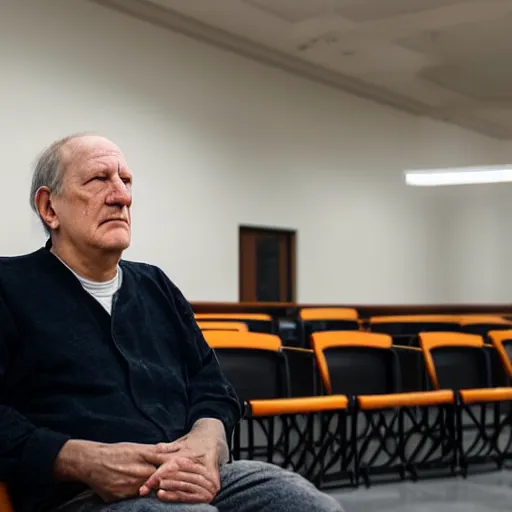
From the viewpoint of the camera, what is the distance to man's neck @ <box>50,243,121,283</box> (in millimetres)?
1621

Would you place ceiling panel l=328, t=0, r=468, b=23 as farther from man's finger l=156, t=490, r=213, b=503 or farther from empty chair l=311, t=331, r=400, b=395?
man's finger l=156, t=490, r=213, b=503

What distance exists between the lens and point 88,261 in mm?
1627

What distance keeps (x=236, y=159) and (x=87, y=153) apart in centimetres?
699

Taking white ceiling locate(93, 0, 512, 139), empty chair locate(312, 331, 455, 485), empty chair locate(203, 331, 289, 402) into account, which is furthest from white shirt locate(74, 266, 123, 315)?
white ceiling locate(93, 0, 512, 139)

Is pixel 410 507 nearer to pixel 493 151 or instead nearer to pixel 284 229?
pixel 284 229

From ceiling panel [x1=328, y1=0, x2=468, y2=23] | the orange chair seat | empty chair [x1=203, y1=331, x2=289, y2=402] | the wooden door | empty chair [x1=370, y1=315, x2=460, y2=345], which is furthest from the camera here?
the wooden door

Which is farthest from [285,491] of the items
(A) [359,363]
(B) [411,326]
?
(B) [411,326]

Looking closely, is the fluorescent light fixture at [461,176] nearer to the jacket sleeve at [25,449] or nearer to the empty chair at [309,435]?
the empty chair at [309,435]

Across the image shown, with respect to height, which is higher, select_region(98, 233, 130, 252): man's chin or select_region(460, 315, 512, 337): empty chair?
select_region(98, 233, 130, 252): man's chin

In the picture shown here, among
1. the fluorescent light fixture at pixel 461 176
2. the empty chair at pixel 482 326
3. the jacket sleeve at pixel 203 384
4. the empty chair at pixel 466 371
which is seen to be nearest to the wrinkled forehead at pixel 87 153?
the jacket sleeve at pixel 203 384

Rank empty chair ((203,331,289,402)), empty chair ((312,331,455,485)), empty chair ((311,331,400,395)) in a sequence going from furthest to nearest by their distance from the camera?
1. empty chair ((311,331,400,395))
2. empty chair ((312,331,455,485))
3. empty chair ((203,331,289,402))

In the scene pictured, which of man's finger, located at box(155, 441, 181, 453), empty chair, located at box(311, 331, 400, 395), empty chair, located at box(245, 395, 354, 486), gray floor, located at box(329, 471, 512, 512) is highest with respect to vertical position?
man's finger, located at box(155, 441, 181, 453)

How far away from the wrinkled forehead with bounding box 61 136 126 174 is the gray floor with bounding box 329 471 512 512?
228 cm

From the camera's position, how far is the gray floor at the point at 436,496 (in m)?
3.32
